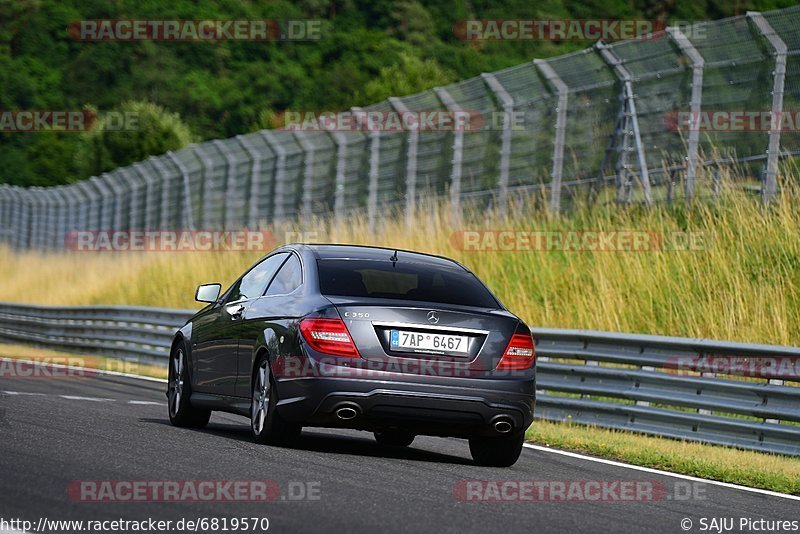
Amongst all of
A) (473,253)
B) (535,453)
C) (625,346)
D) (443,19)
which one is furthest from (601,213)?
(443,19)

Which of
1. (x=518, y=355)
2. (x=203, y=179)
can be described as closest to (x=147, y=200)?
(x=203, y=179)

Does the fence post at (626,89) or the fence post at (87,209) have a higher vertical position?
the fence post at (626,89)

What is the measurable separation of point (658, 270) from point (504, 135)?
17.8 ft

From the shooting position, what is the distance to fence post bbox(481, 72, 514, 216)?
21.9 meters

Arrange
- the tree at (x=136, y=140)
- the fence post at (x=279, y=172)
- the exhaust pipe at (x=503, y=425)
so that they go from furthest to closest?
1. the tree at (x=136, y=140)
2. the fence post at (x=279, y=172)
3. the exhaust pipe at (x=503, y=425)

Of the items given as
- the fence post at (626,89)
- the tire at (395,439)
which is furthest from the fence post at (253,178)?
the tire at (395,439)

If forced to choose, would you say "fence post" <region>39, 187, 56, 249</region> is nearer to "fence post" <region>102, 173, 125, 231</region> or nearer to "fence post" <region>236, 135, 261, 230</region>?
"fence post" <region>102, 173, 125, 231</region>

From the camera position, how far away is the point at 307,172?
29203mm

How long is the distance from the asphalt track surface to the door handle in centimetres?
87

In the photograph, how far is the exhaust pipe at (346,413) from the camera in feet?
31.8

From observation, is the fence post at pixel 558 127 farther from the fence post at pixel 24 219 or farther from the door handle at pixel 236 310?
the fence post at pixel 24 219

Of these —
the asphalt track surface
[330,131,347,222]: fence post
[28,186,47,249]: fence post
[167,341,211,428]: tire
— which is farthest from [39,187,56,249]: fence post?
the asphalt track surface

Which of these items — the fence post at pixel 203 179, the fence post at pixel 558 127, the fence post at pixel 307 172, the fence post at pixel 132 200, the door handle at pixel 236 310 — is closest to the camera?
the door handle at pixel 236 310

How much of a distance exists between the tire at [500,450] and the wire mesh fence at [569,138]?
7664 mm
